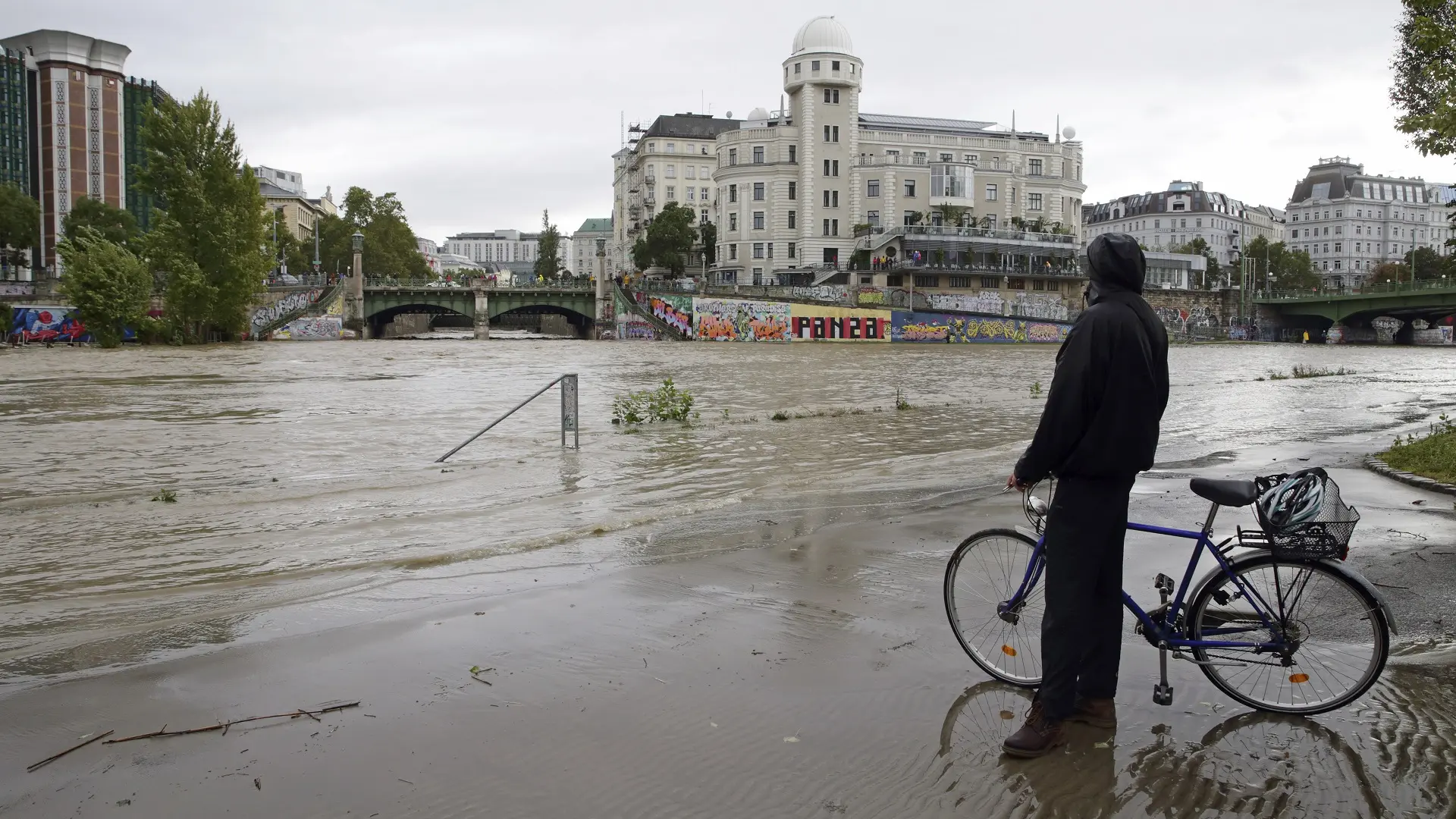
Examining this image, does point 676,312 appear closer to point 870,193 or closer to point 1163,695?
point 870,193

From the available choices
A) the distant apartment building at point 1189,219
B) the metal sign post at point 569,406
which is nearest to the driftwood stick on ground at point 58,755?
the metal sign post at point 569,406

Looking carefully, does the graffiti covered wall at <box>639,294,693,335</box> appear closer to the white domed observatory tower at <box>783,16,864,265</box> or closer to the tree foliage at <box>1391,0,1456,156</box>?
the white domed observatory tower at <box>783,16,864,265</box>

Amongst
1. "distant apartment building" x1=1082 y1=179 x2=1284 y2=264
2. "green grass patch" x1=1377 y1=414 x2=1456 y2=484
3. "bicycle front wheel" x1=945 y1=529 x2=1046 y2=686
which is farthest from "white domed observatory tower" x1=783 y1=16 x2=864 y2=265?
"bicycle front wheel" x1=945 y1=529 x2=1046 y2=686

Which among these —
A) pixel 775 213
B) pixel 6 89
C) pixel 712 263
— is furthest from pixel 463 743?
pixel 6 89

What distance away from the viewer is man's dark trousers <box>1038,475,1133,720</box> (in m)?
4.29

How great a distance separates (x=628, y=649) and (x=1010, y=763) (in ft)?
6.95

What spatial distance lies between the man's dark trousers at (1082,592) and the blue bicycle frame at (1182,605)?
15cm

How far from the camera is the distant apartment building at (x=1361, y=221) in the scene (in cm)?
16138

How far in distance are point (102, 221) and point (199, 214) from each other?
136 feet

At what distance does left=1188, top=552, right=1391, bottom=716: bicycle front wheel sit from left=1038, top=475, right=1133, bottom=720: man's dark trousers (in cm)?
52

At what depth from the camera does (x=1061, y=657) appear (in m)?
4.39

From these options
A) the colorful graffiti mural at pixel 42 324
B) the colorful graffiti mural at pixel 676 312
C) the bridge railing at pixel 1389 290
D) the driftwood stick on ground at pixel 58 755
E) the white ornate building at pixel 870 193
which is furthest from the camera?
the white ornate building at pixel 870 193

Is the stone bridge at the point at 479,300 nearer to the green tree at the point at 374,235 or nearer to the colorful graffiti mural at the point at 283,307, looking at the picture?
the colorful graffiti mural at the point at 283,307

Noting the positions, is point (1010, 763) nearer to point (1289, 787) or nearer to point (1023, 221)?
point (1289, 787)
